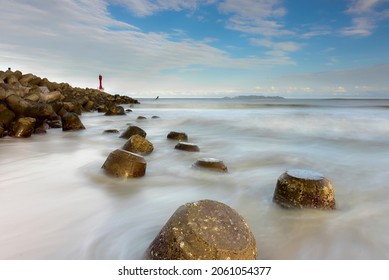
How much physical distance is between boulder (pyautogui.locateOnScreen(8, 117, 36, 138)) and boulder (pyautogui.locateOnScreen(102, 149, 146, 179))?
3.95 metres

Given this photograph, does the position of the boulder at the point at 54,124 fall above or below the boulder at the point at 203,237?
below

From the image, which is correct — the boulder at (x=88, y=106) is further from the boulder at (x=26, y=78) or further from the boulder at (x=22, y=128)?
the boulder at (x=22, y=128)

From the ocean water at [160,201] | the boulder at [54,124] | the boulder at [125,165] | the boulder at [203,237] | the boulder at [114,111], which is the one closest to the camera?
the boulder at [203,237]

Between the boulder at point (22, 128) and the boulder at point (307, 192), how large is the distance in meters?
6.13

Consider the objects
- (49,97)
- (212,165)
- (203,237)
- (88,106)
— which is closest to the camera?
(203,237)

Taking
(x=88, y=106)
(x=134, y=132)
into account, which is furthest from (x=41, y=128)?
(x=88, y=106)

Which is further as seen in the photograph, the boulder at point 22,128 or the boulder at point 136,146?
the boulder at point 22,128

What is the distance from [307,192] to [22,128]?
6.38 m

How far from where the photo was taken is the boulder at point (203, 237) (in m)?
1.76

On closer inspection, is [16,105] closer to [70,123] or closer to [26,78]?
[70,123]

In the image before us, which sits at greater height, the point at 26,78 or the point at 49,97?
the point at 26,78

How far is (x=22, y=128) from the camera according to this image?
6621 mm

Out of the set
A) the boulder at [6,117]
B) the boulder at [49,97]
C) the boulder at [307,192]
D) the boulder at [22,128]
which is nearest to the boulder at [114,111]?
the boulder at [49,97]
